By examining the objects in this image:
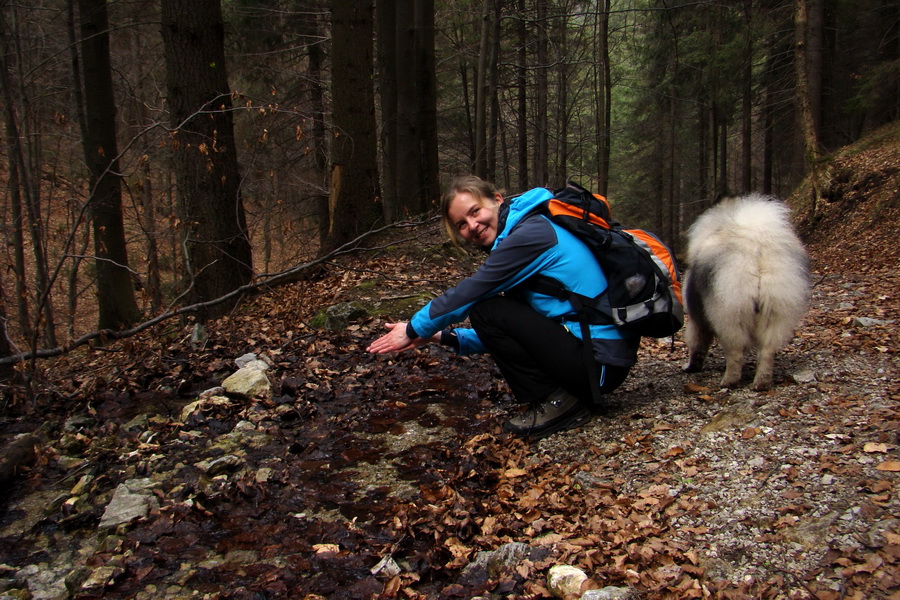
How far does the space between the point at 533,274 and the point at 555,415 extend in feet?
3.04

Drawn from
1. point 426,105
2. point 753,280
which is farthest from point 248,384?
point 426,105

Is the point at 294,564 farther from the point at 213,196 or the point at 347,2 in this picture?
the point at 347,2

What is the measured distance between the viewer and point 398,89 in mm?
10789

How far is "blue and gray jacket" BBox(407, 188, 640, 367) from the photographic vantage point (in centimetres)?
321

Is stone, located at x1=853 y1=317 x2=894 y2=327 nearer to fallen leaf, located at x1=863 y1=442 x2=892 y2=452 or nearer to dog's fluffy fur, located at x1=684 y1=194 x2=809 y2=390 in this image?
dog's fluffy fur, located at x1=684 y1=194 x2=809 y2=390

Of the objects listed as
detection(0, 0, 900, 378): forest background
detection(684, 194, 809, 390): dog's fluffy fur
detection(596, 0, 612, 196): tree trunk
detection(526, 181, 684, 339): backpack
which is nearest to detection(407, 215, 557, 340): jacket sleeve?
detection(526, 181, 684, 339): backpack

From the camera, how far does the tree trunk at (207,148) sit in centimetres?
663

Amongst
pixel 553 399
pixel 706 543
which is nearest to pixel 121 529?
pixel 553 399

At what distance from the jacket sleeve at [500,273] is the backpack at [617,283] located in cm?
14

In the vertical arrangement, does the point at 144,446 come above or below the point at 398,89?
below

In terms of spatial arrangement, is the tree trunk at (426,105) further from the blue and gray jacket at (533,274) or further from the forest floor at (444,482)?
the blue and gray jacket at (533,274)

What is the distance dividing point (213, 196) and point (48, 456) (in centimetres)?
400

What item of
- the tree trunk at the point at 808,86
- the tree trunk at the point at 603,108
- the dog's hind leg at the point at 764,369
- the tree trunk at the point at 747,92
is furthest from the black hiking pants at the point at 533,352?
the tree trunk at the point at 747,92

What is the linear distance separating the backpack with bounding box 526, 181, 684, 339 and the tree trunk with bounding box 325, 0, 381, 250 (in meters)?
5.83
